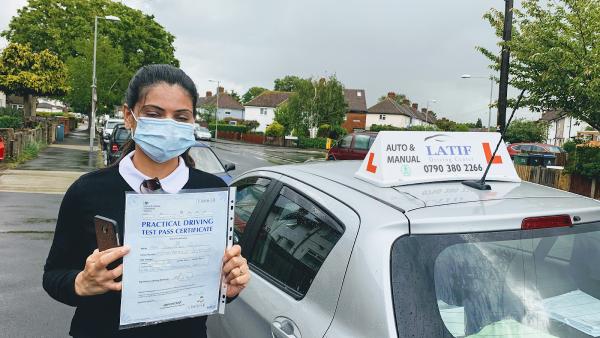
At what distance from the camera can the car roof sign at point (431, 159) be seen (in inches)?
89.3

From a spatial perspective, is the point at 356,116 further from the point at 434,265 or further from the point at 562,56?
the point at 434,265

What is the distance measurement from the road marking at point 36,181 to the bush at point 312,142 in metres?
33.3

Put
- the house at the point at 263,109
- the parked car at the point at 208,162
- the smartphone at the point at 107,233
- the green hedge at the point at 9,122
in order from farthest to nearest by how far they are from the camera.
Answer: the house at the point at 263,109, the green hedge at the point at 9,122, the parked car at the point at 208,162, the smartphone at the point at 107,233

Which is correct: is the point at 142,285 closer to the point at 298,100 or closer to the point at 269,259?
the point at 269,259

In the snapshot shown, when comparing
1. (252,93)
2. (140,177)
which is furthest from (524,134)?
(252,93)

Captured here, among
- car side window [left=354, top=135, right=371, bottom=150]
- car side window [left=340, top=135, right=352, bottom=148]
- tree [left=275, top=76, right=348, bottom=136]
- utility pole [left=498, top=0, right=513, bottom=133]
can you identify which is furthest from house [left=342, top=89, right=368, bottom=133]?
utility pole [left=498, top=0, right=513, bottom=133]

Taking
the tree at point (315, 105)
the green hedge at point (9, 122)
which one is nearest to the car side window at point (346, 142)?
the green hedge at point (9, 122)

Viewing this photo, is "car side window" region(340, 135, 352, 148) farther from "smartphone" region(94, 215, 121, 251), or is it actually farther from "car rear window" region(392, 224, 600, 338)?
"smartphone" region(94, 215, 121, 251)

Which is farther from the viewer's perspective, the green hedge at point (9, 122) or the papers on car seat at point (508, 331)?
the green hedge at point (9, 122)

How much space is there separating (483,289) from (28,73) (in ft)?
102

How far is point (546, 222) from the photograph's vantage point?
187cm

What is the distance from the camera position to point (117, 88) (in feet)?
132

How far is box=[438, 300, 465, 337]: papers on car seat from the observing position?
5.45 ft

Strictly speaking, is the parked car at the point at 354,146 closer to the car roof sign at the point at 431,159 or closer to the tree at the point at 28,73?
the car roof sign at the point at 431,159
